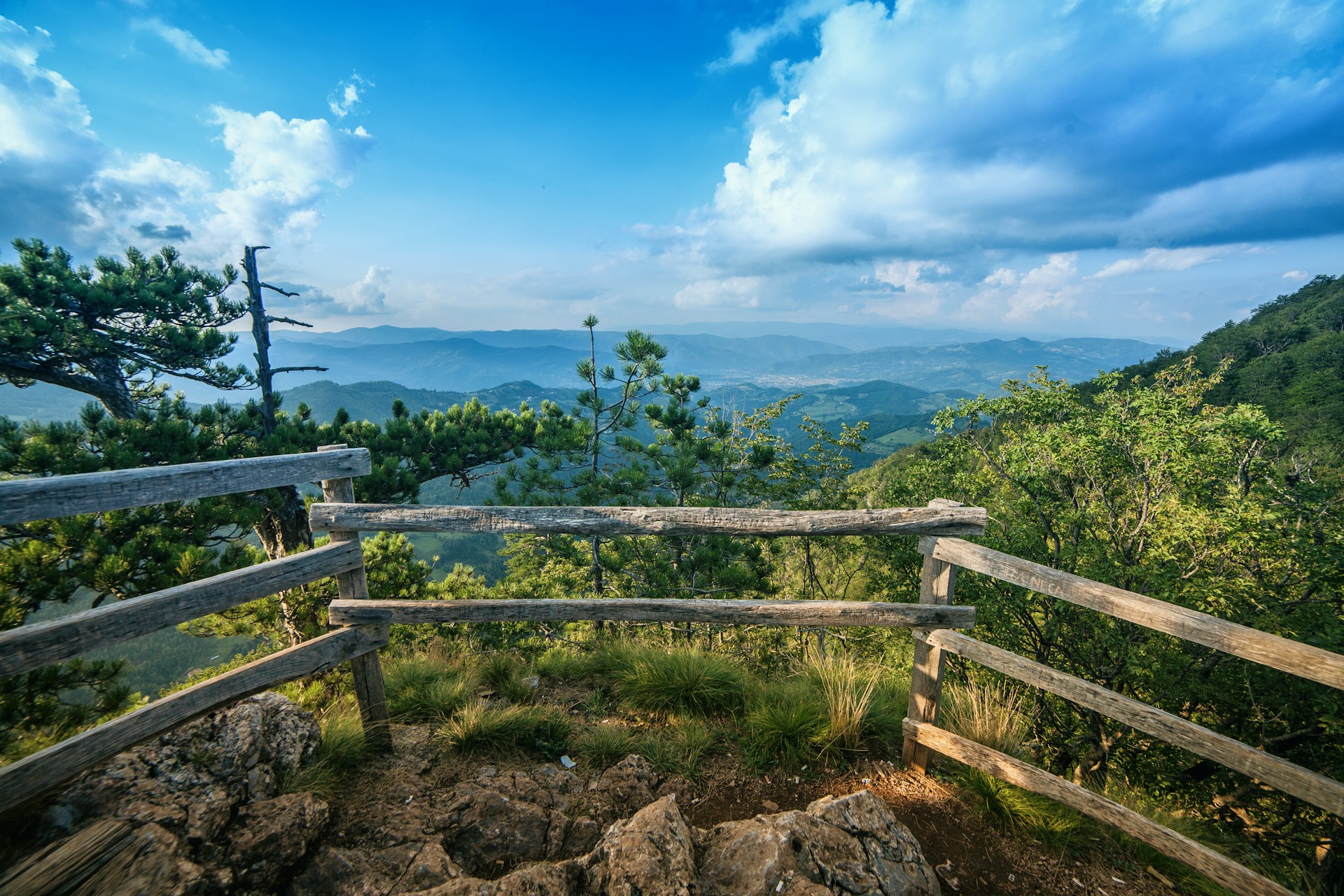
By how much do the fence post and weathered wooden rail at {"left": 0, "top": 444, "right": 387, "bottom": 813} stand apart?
358cm

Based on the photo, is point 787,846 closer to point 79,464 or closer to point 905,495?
point 79,464

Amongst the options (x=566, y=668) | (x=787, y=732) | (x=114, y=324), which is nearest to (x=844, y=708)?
(x=787, y=732)

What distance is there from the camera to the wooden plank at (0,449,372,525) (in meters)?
2.14

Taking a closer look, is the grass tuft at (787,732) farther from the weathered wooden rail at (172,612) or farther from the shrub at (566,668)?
the weathered wooden rail at (172,612)

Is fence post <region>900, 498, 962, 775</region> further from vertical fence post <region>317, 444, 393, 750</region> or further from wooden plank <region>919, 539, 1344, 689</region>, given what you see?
vertical fence post <region>317, 444, 393, 750</region>

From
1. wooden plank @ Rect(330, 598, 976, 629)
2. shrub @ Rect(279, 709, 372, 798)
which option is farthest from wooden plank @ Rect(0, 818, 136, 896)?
wooden plank @ Rect(330, 598, 976, 629)

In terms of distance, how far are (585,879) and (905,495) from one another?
476 inches

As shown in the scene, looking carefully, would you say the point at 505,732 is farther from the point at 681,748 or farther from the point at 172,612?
the point at 172,612

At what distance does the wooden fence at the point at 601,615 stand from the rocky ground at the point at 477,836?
246mm

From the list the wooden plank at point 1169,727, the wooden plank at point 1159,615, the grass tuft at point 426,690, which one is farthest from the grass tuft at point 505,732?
the wooden plank at point 1159,615

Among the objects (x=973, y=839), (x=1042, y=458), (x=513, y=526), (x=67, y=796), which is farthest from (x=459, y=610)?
(x=1042, y=458)

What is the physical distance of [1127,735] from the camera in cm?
832

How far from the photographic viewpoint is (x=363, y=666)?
3594 mm

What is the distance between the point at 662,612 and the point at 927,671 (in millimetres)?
1782
